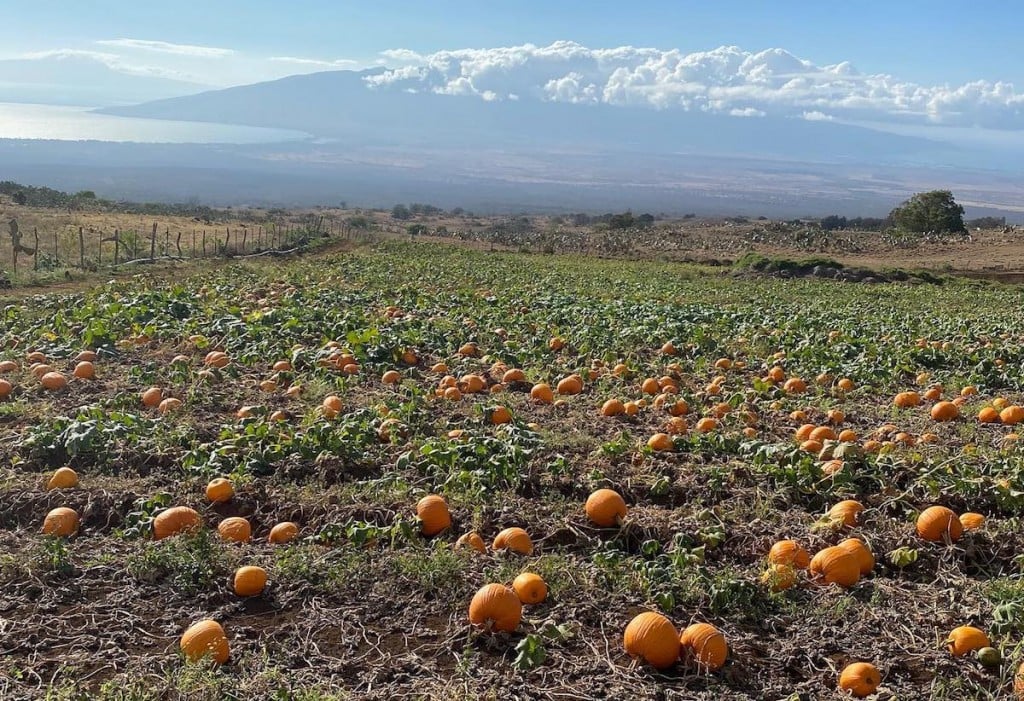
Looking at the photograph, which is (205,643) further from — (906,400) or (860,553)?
(906,400)

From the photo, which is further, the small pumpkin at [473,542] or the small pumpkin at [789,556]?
the small pumpkin at [473,542]

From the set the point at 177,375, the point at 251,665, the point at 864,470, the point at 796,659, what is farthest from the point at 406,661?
the point at 177,375

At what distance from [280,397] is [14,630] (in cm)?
504

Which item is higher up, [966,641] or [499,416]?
[499,416]

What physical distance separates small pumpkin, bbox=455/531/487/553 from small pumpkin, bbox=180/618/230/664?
1.65 metres

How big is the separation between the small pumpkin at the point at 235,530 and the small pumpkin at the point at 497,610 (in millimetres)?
2047

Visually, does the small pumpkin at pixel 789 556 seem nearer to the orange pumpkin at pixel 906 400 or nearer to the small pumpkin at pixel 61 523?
the small pumpkin at pixel 61 523

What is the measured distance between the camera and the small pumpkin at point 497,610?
4387mm

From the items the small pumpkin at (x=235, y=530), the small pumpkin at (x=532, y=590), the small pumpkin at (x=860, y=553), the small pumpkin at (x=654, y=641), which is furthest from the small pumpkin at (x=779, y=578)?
the small pumpkin at (x=235, y=530)

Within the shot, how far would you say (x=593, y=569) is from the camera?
5035mm

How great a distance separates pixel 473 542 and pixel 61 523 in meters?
3.02

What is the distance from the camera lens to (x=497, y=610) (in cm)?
438

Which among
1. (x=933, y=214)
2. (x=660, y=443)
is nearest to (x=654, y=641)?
(x=660, y=443)

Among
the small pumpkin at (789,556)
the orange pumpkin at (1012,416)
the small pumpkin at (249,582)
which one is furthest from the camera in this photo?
the orange pumpkin at (1012,416)
